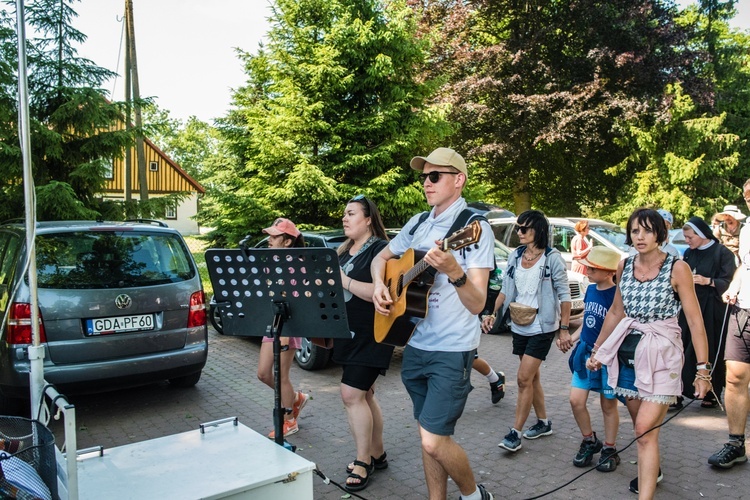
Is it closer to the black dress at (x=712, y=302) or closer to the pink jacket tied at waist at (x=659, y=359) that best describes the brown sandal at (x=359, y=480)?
the pink jacket tied at waist at (x=659, y=359)

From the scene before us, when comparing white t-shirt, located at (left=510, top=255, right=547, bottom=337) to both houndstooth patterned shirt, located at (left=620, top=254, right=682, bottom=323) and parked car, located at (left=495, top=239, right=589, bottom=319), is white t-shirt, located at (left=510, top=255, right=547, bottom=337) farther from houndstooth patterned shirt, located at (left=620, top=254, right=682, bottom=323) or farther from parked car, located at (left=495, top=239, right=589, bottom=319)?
parked car, located at (left=495, top=239, right=589, bottom=319)

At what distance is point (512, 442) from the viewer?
482 centimetres

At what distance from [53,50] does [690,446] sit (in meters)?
11.0

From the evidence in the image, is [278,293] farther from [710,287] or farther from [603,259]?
[710,287]

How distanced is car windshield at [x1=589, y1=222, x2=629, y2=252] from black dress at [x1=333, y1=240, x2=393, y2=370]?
8.57 metres

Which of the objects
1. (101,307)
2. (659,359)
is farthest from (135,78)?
(659,359)

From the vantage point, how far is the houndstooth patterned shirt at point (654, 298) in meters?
3.69

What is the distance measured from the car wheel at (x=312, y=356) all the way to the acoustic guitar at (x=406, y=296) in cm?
389

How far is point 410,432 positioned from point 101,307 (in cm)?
287

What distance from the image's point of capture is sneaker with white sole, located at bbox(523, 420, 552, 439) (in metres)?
5.15

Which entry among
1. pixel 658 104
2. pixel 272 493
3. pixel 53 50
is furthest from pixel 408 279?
pixel 658 104

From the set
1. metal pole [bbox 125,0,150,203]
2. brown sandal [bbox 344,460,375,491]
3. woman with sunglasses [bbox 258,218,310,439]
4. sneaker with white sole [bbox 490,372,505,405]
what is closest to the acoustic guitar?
brown sandal [bbox 344,460,375,491]

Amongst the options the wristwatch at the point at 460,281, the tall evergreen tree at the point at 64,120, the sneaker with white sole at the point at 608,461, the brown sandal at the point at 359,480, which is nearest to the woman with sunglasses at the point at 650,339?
the sneaker with white sole at the point at 608,461

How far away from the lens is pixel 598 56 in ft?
67.7
